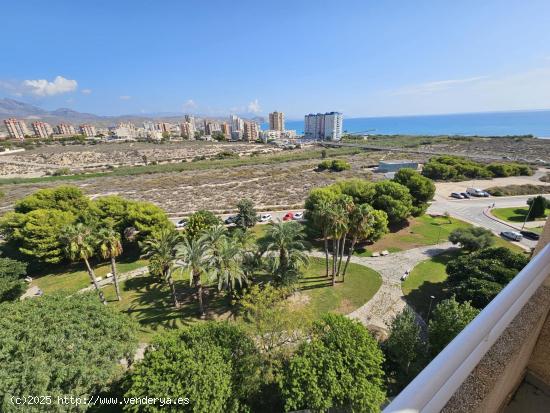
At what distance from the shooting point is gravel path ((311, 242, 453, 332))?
21875 millimetres

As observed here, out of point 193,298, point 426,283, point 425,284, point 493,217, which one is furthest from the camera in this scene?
point 493,217

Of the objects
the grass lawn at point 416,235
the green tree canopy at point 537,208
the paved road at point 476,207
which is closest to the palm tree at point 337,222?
the grass lawn at point 416,235

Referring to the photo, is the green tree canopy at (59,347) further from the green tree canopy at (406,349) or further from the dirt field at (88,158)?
the dirt field at (88,158)

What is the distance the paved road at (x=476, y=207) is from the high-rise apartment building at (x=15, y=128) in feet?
Result: 829

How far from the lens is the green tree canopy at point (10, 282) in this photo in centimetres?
2278

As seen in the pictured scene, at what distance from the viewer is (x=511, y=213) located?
4241 centimetres

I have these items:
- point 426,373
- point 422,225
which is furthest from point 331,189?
point 426,373

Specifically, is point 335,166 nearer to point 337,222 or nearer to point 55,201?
point 337,222

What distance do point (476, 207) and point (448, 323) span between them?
130 ft

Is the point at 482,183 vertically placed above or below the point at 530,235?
below

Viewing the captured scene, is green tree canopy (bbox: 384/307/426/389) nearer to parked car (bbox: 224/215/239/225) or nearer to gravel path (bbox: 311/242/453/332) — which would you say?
gravel path (bbox: 311/242/453/332)

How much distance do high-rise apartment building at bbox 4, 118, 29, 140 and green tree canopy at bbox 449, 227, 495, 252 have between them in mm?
255793

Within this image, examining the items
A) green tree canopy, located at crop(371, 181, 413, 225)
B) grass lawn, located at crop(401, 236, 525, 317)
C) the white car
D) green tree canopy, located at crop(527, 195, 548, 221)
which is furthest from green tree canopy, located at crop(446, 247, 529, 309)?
the white car

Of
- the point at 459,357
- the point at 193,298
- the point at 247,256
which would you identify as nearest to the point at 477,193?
the point at 247,256
